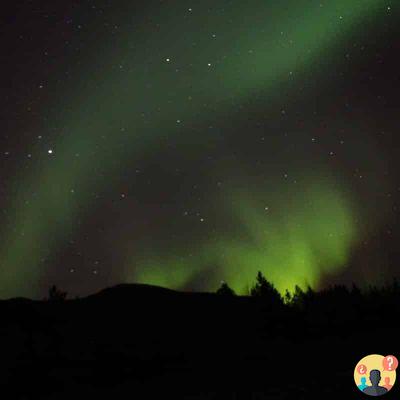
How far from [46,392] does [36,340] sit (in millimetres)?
3795

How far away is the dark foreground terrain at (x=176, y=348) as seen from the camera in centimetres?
1346

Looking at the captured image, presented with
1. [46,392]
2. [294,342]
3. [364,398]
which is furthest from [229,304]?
[364,398]

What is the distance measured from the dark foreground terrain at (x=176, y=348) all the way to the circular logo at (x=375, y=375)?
55 centimetres

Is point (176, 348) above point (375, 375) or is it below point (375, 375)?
above

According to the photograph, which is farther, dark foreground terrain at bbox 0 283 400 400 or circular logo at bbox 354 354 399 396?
dark foreground terrain at bbox 0 283 400 400

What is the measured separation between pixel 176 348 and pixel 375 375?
43.4ft

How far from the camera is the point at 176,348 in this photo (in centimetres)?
2078

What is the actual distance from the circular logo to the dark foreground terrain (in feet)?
1.80

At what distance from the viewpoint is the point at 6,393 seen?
1533 centimetres

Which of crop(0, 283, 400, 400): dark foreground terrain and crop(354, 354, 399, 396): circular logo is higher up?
crop(0, 283, 400, 400): dark foreground terrain

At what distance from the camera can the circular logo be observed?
861cm

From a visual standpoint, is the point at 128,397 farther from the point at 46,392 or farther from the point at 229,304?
the point at 229,304

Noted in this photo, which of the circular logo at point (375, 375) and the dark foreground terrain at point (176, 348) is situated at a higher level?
the dark foreground terrain at point (176, 348)

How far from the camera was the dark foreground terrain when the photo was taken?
44.2 ft
